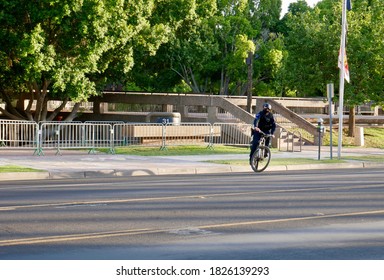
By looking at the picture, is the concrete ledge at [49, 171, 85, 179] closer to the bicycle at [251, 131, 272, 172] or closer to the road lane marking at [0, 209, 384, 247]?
the bicycle at [251, 131, 272, 172]

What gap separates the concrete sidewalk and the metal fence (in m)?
0.59

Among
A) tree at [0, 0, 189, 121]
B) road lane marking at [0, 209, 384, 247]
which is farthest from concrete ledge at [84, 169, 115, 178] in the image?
tree at [0, 0, 189, 121]

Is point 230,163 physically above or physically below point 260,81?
below

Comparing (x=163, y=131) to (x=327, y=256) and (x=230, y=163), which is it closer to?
(x=230, y=163)

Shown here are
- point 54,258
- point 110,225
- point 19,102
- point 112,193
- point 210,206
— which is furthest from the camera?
point 19,102

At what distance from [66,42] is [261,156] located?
1968cm

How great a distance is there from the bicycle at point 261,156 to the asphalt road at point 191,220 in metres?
4.09

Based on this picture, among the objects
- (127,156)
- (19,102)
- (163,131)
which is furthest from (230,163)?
(19,102)

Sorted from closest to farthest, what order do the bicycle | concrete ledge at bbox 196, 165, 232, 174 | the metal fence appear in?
the bicycle, concrete ledge at bbox 196, 165, 232, 174, the metal fence

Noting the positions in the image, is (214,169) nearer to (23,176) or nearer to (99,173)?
(99,173)

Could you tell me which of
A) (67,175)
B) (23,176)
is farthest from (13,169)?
(67,175)

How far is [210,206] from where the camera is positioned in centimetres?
1379

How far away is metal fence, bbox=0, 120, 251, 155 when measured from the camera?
30.3 meters

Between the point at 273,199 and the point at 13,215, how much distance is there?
16.4 feet
